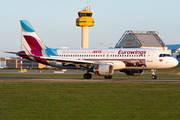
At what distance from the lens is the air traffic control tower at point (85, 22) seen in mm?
138875

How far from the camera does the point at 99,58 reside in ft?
142

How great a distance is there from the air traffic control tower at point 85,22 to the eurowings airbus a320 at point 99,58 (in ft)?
300

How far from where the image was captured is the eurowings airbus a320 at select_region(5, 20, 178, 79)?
4059 centimetres

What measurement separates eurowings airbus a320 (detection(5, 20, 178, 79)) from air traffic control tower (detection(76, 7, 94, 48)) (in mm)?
91407

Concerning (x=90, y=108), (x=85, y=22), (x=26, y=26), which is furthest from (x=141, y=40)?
(x=90, y=108)

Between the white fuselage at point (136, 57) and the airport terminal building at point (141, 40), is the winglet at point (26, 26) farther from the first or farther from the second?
the airport terminal building at point (141, 40)

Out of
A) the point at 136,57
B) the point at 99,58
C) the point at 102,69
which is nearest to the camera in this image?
the point at 102,69

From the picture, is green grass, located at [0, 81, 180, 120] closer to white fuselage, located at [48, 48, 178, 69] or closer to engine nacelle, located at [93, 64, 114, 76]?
engine nacelle, located at [93, 64, 114, 76]

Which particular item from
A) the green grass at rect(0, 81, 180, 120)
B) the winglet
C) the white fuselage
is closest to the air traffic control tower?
the winglet

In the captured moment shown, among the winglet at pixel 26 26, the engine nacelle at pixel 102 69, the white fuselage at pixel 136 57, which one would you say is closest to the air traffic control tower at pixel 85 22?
the winglet at pixel 26 26

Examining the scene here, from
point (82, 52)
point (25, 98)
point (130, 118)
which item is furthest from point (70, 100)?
point (82, 52)

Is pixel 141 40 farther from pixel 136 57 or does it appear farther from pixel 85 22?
pixel 136 57

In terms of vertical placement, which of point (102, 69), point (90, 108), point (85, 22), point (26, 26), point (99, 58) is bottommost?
point (90, 108)

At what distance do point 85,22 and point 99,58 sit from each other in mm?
96882
